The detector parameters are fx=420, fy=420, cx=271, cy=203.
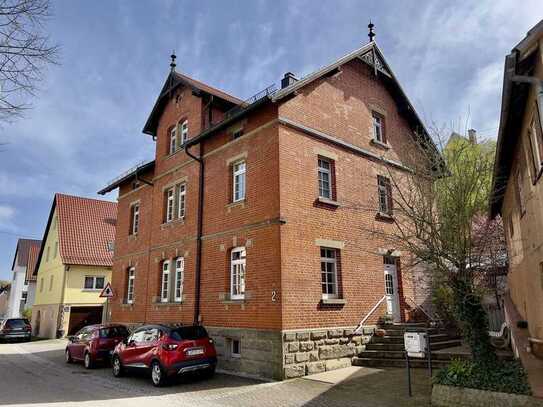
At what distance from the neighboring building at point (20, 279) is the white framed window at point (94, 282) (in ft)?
78.6

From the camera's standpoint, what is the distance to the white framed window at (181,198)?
17.1m

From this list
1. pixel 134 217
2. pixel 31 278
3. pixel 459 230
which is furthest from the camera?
pixel 31 278

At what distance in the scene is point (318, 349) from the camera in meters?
12.0

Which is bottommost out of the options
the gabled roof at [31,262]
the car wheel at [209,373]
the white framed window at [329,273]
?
the car wheel at [209,373]

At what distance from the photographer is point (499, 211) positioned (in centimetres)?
1861

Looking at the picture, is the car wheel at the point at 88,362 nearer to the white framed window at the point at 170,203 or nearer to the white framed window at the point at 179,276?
the white framed window at the point at 179,276

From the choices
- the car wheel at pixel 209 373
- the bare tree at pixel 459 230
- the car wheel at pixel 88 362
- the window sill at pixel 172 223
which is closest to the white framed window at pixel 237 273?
the car wheel at pixel 209 373

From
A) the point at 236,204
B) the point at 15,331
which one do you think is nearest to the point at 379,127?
the point at 236,204

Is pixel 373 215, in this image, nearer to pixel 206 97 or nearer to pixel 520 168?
pixel 520 168

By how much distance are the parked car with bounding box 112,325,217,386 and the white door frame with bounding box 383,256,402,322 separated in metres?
6.93

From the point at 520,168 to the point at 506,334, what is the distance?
5.28 meters

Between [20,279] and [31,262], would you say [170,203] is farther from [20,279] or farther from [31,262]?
[20,279]

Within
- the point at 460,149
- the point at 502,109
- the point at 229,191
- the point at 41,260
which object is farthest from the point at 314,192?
the point at 41,260

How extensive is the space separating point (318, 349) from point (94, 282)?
2291 centimetres
